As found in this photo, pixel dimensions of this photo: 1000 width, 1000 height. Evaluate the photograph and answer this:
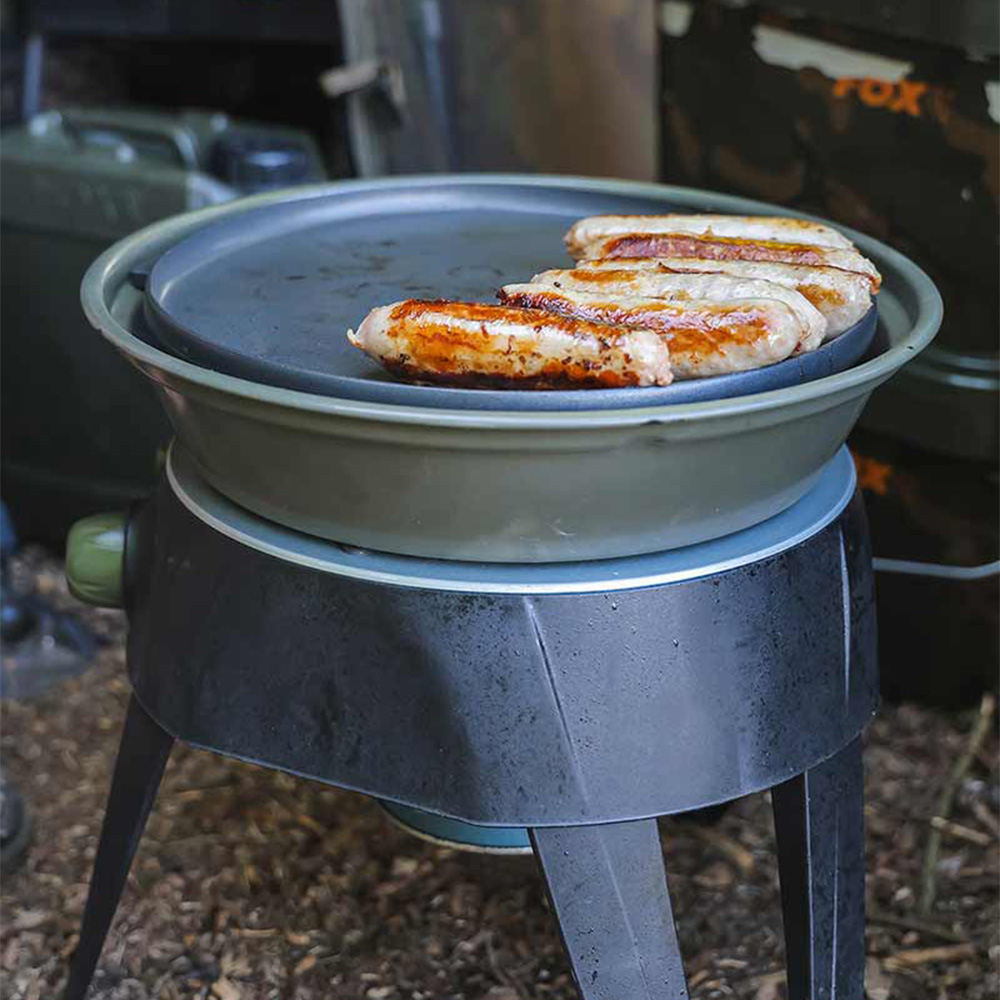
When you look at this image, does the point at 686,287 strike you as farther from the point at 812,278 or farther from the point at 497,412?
the point at 497,412

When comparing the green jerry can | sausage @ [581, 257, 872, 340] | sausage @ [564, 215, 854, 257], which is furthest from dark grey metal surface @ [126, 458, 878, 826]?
the green jerry can

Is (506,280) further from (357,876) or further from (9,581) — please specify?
(9,581)

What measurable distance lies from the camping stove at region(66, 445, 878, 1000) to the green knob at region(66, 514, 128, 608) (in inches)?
9.0

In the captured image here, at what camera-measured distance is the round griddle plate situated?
1526mm

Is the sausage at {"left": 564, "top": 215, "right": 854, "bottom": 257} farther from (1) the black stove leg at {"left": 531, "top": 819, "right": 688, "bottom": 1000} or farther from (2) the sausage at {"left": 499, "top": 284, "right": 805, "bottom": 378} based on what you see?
(1) the black stove leg at {"left": 531, "top": 819, "right": 688, "bottom": 1000}

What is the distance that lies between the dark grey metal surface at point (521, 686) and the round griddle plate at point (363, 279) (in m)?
0.24

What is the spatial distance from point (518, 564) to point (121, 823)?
0.84 m

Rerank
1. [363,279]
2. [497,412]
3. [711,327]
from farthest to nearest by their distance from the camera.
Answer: [363,279]
[711,327]
[497,412]

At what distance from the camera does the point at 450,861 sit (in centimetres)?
270

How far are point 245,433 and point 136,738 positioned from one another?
0.61m

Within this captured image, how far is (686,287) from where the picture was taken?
1.67 metres

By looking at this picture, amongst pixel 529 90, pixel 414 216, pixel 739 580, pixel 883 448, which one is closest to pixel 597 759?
pixel 739 580

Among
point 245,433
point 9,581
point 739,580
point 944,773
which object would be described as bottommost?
point 944,773

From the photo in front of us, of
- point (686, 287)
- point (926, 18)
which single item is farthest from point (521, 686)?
point (926, 18)
